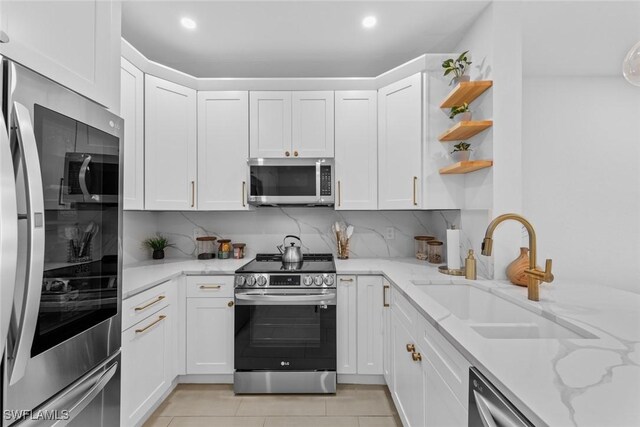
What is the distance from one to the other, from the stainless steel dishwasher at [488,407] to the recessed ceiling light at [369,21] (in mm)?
2228

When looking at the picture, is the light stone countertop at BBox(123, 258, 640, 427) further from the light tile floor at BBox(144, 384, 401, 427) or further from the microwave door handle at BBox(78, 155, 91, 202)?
the light tile floor at BBox(144, 384, 401, 427)

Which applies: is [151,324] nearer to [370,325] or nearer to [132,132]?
[132,132]

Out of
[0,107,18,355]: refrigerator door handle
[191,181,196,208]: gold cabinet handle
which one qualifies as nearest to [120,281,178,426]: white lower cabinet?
[191,181,196,208]: gold cabinet handle

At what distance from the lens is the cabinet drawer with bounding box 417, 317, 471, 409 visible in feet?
3.34

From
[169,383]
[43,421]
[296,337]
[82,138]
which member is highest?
[82,138]

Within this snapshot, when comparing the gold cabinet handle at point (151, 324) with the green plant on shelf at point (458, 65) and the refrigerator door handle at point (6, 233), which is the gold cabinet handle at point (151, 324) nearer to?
the refrigerator door handle at point (6, 233)

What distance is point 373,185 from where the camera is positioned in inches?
106

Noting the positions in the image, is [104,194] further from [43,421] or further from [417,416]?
[417,416]

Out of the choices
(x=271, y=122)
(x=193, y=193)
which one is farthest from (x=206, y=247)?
(x=271, y=122)

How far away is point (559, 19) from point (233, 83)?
7.98 ft

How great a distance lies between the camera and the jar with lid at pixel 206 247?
9.48 feet

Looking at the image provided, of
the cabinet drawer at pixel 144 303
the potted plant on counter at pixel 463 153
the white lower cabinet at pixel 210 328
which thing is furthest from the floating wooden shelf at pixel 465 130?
the cabinet drawer at pixel 144 303

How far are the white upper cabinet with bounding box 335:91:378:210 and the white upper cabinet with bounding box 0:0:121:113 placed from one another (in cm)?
171

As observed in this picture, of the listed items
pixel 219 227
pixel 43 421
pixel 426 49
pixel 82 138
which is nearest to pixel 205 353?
pixel 219 227
